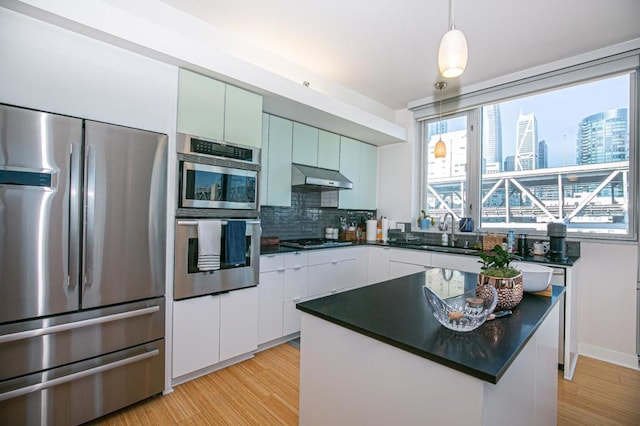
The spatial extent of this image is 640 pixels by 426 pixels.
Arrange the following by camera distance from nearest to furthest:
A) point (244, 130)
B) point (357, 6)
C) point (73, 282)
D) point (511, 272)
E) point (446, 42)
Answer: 1. point (511, 272)
2. point (446, 42)
3. point (73, 282)
4. point (357, 6)
5. point (244, 130)

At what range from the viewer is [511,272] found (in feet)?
4.46

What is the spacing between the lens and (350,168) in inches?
164

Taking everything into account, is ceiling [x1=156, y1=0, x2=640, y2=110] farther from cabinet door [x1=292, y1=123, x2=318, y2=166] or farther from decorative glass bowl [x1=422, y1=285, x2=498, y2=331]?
decorative glass bowl [x1=422, y1=285, x2=498, y2=331]

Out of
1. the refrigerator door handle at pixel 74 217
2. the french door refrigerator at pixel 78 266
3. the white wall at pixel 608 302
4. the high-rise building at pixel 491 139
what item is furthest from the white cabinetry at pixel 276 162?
the white wall at pixel 608 302

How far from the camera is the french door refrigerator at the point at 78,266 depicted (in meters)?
1.56

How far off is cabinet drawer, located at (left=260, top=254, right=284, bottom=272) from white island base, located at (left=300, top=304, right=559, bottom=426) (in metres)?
1.52

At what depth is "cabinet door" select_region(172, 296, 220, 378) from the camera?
2.19 m

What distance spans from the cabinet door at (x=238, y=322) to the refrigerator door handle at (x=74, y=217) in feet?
3.26

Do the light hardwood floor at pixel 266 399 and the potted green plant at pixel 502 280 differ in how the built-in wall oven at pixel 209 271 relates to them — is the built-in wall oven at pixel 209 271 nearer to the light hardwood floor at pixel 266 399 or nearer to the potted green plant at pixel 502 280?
the light hardwood floor at pixel 266 399

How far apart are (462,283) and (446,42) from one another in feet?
4.33

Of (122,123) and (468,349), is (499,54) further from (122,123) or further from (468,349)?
(122,123)

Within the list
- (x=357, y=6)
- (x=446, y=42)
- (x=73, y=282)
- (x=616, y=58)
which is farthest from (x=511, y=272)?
(x=616, y=58)

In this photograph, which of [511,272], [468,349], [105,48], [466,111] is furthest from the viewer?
[466,111]

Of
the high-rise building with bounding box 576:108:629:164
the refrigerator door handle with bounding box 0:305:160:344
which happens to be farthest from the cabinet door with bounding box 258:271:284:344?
the high-rise building with bounding box 576:108:629:164
